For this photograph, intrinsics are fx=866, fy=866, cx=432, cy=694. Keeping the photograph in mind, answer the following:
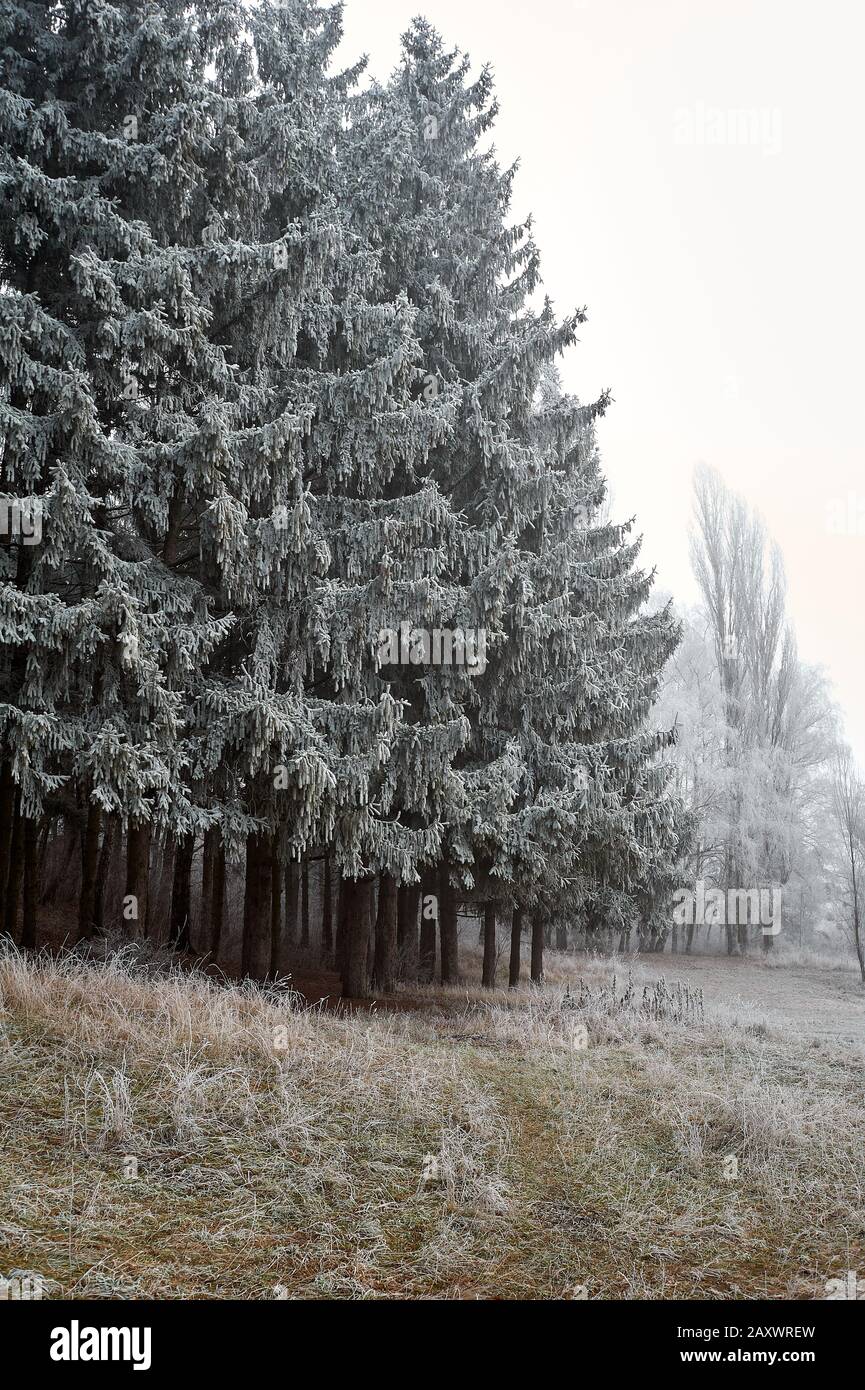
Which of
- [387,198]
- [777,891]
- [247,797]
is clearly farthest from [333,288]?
[777,891]

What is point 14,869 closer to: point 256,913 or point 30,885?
point 30,885

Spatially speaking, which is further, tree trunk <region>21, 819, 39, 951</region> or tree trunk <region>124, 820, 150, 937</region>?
tree trunk <region>21, 819, 39, 951</region>

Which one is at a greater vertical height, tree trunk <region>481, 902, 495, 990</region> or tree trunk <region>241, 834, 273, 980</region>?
tree trunk <region>241, 834, 273, 980</region>

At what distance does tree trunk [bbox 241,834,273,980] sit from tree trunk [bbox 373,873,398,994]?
5.58 ft

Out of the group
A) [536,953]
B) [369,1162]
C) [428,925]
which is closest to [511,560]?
[369,1162]

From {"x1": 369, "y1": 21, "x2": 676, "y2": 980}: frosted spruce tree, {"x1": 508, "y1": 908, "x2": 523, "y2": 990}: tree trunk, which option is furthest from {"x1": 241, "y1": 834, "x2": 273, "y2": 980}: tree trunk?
{"x1": 508, "y1": 908, "x2": 523, "y2": 990}: tree trunk

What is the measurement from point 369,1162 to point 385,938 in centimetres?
791

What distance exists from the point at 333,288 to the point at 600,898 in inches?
403

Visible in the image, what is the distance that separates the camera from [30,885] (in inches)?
492

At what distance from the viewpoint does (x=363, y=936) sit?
11.4m

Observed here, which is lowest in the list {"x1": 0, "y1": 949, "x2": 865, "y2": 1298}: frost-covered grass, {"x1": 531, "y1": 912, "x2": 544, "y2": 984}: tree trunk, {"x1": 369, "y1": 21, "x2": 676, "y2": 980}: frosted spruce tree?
{"x1": 531, "y1": 912, "x2": 544, "y2": 984}: tree trunk

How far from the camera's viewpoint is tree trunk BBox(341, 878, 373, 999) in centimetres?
1098

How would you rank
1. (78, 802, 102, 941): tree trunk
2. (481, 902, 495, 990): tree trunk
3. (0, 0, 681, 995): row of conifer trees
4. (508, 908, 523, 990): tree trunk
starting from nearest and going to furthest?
1. (0, 0, 681, 995): row of conifer trees
2. (78, 802, 102, 941): tree trunk
3. (481, 902, 495, 990): tree trunk
4. (508, 908, 523, 990): tree trunk

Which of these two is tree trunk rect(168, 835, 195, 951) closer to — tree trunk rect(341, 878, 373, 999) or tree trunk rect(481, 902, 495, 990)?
tree trunk rect(341, 878, 373, 999)
